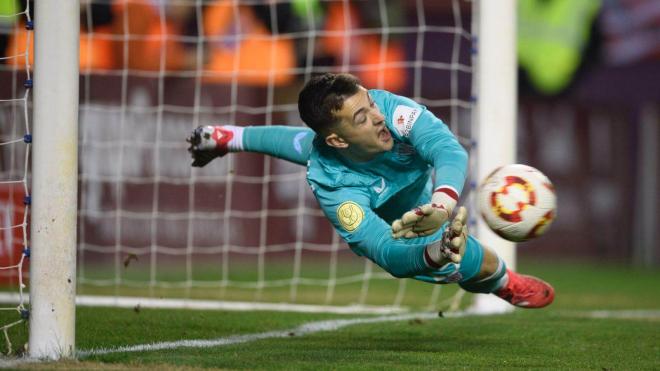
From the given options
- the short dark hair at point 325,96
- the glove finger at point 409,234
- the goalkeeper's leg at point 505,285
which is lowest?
the goalkeeper's leg at point 505,285

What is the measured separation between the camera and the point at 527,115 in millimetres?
16031

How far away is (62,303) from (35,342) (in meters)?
0.21

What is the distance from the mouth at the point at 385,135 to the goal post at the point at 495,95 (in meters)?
2.74

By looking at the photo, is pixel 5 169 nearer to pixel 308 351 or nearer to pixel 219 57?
pixel 219 57

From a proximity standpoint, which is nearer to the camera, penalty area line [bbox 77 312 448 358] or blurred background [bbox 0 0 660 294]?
penalty area line [bbox 77 312 448 358]

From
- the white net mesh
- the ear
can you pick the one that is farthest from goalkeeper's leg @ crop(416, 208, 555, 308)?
the white net mesh

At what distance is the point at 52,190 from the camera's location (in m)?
5.04

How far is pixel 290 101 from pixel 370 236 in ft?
28.9

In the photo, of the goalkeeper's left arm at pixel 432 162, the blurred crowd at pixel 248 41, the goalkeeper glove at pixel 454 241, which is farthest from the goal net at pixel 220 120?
the goalkeeper glove at pixel 454 241

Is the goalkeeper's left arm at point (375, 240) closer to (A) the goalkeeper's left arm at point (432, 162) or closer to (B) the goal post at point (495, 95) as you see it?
(A) the goalkeeper's left arm at point (432, 162)

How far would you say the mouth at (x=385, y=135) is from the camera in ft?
18.4

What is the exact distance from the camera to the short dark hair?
5504mm

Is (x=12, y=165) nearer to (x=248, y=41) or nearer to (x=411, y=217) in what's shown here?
(x=411, y=217)

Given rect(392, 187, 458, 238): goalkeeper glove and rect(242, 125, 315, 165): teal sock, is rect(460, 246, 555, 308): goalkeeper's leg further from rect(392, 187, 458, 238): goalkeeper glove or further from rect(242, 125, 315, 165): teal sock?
rect(392, 187, 458, 238): goalkeeper glove
